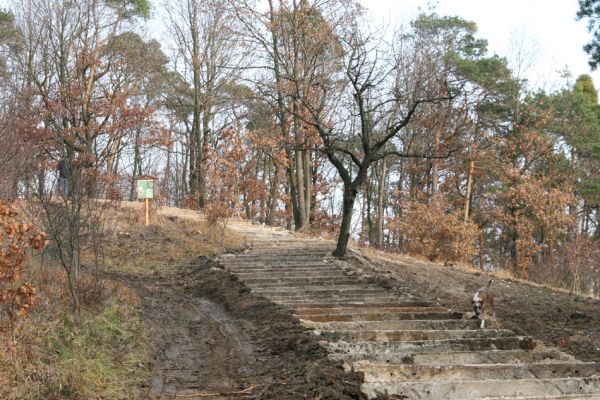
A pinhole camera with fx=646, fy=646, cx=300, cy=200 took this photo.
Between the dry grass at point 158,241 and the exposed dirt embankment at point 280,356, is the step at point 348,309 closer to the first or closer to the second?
the exposed dirt embankment at point 280,356

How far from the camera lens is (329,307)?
38.0ft

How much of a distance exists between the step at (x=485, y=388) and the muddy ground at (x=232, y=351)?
0.37m

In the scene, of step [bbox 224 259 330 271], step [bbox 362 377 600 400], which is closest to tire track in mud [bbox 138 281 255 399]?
step [bbox 362 377 600 400]

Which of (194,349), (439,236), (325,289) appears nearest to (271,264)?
(325,289)

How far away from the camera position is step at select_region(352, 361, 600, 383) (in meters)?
7.15

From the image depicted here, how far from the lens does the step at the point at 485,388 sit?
654 cm

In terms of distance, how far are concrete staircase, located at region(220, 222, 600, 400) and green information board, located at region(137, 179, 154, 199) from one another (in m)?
9.44

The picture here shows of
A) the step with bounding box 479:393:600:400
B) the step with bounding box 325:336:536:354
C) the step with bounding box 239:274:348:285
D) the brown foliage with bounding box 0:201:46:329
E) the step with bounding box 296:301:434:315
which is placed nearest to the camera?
the step with bounding box 479:393:600:400

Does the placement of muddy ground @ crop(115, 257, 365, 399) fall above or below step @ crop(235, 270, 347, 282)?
below

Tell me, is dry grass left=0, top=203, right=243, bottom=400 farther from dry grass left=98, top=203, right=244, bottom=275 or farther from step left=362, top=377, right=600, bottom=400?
dry grass left=98, top=203, right=244, bottom=275

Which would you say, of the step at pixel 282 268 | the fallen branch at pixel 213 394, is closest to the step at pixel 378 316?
the fallen branch at pixel 213 394

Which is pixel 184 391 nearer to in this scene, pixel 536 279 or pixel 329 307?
pixel 329 307

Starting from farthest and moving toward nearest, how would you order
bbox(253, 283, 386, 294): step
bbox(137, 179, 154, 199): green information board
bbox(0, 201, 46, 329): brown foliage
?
1. bbox(137, 179, 154, 199): green information board
2. bbox(253, 283, 386, 294): step
3. bbox(0, 201, 46, 329): brown foliage

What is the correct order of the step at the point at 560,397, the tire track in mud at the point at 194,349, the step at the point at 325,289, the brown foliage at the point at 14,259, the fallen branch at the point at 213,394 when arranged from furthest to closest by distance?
the step at the point at 325,289 → the tire track in mud at the point at 194,349 → the fallen branch at the point at 213,394 → the brown foliage at the point at 14,259 → the step at the point at 560,397
